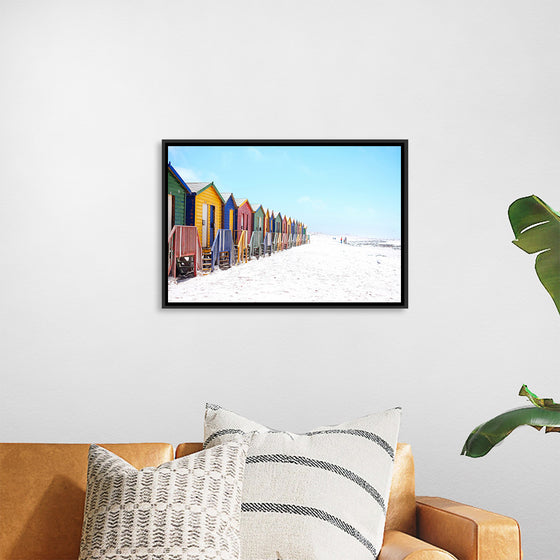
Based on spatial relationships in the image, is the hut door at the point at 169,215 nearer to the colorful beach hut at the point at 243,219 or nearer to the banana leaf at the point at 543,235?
the colorful beach hut at the point at 243,219

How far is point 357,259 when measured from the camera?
276 cm

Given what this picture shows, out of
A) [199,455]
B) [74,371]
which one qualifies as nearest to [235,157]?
[74,371]

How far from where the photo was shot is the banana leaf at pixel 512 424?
1884 millimetres

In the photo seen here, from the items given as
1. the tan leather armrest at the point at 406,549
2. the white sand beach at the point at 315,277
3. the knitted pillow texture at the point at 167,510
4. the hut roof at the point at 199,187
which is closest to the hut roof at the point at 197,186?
the hut roof at the point at 199,187

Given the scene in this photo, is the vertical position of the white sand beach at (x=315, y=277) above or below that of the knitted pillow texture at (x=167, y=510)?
above

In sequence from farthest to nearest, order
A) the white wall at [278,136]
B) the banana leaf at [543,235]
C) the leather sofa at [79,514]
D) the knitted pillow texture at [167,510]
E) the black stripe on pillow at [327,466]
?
the white wall at [278,136] → the banana leaf at [543,235] → the black stripe on pillow at [327,466] → the leather sofa at [79,514] → the knitted pillow texture at [167,510]

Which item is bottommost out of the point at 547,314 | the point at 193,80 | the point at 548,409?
the point at 548,409

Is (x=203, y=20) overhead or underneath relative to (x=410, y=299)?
overhead

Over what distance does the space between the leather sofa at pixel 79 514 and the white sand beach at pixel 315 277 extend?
2.75 feet

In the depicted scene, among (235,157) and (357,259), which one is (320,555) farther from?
(235,157)

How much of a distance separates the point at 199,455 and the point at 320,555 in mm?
423

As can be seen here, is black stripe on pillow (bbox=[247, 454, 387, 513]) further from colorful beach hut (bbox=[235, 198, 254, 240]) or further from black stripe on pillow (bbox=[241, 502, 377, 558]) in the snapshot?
colorful beach hut (bbox=[235, 198, 254, 240])

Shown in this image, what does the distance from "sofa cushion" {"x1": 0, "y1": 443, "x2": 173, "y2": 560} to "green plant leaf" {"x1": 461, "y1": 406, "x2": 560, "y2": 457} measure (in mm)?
992

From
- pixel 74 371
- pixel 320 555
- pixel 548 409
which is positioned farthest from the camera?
pixel 74 371
